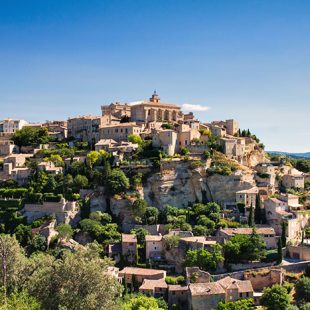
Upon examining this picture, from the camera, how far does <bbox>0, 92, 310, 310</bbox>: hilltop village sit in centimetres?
4722

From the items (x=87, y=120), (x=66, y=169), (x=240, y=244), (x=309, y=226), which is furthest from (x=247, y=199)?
(x=87, y=120)

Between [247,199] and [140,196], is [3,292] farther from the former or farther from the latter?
[247,199]

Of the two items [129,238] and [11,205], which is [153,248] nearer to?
[129,238]

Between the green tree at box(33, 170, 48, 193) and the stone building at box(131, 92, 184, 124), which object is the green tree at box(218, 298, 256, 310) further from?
the stone building at box(131, 92, 184, 124)

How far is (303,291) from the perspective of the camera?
43750 millimetres

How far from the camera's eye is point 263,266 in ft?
165

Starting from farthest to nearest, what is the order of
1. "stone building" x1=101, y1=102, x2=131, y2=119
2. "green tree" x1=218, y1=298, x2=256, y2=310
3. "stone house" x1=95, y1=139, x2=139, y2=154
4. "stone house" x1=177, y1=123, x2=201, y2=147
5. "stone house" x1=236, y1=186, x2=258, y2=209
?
"stone building" x1=101, y1=102, x2=131, y2=119 < "stone house" x1=177, y1=123, x2=201, y2=147 < "stone house" x1=95, y1=139, x2=139, y2=154 < "stone house" x1=236, y1=186, x2=258, y2=209 < "green tree" x1=218, y1=298, x2=256, y2=310

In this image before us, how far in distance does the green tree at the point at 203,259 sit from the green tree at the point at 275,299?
7304 mm

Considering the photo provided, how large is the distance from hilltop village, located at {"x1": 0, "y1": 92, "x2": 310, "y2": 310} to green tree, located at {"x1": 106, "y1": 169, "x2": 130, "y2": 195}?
0.15 meters

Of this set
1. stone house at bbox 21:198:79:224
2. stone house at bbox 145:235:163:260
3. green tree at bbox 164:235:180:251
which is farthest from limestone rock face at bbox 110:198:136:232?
green tree at bbox 164:235:180:251

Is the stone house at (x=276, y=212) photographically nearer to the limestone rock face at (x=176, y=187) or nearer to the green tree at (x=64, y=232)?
the limestone rock face at (x=176, y=187)

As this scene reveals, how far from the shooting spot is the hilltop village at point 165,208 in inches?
1859

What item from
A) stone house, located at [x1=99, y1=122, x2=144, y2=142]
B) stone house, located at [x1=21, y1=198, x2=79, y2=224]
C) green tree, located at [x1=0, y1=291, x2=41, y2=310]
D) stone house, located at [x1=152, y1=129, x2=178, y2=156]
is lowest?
green tree, located at [x1=0, y1=291, x2=41, y2=310]


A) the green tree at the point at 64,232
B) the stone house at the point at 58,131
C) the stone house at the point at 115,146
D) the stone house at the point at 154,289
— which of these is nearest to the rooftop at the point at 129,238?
the green tree at the point at 64,232
